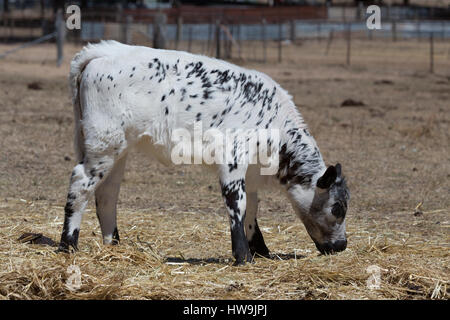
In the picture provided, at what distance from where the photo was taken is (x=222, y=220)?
27.5ft

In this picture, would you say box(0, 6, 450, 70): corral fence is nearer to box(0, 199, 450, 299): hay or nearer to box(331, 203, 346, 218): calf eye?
box(0, 199, 450, 299): hay

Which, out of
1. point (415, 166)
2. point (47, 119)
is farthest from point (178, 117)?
point (47, 119)

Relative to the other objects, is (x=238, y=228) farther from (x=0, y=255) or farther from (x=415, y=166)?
(x=415, y=166)

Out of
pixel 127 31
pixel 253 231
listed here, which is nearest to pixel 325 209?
pixel 253 231

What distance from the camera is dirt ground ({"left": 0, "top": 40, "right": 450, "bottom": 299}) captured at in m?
5.70

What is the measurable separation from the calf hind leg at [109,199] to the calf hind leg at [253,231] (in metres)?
1.19

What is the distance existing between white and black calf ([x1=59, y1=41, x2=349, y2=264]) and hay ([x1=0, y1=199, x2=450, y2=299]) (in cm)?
33

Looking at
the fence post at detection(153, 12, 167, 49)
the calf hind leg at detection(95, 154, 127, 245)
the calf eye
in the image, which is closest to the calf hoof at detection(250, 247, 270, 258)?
the calf eye

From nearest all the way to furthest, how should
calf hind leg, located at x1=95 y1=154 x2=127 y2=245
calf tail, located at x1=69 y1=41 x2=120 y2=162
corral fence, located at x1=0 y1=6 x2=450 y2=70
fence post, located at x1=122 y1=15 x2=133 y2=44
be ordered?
calf tail, located at x1=69 y1=41 x2=120 y2=162, calf hind leg, located at x1=95 y1=154 x2=127 y2=245, fence post, located at x1=122 y1=15 x2=133 y2=44, corral fence, located at x1=0 y1=6 x2=450 y2=70

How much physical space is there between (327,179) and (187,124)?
1273mm

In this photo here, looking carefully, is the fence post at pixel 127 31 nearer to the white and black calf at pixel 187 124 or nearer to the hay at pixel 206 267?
the hay at pixel 206 267

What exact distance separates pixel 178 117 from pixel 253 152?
709 mm

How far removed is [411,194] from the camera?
9727 millimetres
